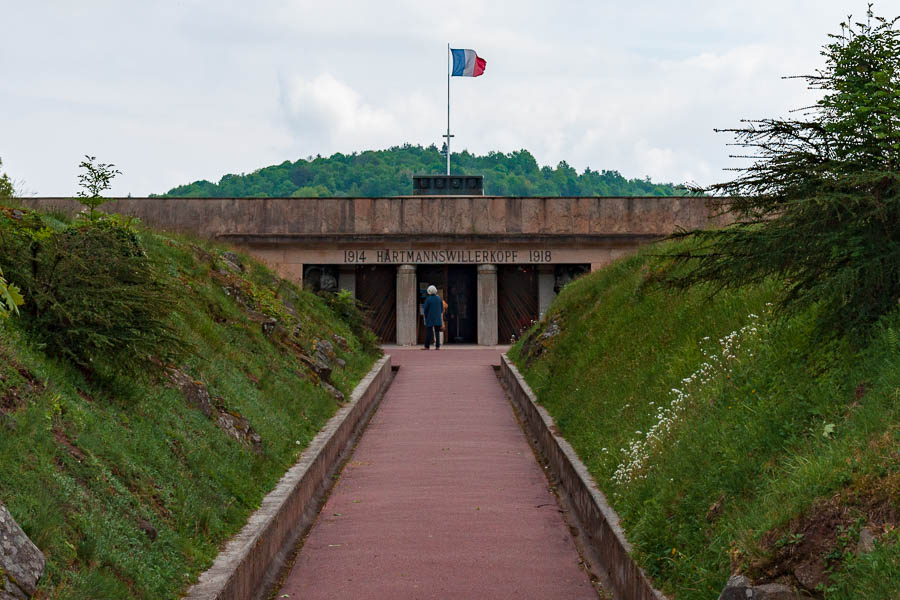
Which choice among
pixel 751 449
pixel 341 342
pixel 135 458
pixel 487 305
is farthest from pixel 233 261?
pixel 751 449

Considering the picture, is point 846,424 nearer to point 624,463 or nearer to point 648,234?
point 624,463

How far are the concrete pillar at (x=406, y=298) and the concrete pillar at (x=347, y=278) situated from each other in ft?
5.28

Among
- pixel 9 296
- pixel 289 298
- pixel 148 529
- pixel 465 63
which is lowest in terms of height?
pixel 148 529

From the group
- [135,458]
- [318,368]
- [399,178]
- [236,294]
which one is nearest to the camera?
[135,458]

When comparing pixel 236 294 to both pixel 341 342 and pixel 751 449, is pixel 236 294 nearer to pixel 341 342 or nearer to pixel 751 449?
pixel 341 342

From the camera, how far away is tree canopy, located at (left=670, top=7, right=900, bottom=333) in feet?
23.6

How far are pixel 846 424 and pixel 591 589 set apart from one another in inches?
91.4

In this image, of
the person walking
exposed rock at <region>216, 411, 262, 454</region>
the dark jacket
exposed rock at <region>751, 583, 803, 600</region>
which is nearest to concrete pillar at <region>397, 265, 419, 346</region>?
the person walking

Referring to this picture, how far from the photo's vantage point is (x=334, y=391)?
1541cm

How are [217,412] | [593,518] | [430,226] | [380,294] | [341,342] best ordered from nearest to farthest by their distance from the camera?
1. [593,518]
2. [217,412]
3. [341,342]
4. [430,226]
5. [380,294]

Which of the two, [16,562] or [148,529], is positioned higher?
[16,562]

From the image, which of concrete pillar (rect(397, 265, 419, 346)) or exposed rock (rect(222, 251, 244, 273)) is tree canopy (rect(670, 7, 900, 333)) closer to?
exposed rock (rect(222, 251, 244, 273))

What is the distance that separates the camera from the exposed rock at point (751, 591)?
4.79 metres

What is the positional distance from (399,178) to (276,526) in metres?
84.8
